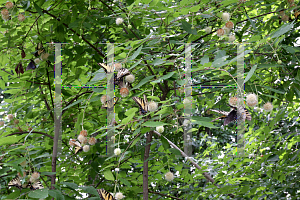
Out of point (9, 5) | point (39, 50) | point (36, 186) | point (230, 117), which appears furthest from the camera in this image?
point (39, 50)

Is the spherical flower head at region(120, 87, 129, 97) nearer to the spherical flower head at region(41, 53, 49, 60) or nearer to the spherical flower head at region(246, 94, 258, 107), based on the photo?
the spherical flower head at region(246, 94, 258, 107)

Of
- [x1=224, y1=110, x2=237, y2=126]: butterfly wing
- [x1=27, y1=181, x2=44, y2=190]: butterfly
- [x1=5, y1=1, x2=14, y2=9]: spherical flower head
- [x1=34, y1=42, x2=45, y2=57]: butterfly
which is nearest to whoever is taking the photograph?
[x1=224, y1=110, x2=237, y2=126]: butterfly wing

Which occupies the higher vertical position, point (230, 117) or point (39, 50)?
point (39, 50)

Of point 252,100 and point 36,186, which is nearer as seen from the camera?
point 252,100

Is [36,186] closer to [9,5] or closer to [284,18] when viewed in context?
[9,5]

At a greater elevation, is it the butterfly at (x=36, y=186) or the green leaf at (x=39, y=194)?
the green leaf at (x=39, y=194)

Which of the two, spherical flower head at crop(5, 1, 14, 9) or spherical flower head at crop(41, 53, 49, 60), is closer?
spherical flower head at crop(5, 1, 14, 9)

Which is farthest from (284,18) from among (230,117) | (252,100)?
(230,117)

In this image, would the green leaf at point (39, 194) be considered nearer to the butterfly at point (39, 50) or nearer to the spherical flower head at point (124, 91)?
the spherical flower head at point (124, 91)

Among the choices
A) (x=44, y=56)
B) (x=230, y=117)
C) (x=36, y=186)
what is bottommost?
(x=36, y=186)

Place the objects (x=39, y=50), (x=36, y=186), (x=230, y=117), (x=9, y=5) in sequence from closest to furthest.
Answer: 1. (x=230, y=117)
2. (x=36, y=186)
3. (x=9, y=5)
4. (x=39, y=50)

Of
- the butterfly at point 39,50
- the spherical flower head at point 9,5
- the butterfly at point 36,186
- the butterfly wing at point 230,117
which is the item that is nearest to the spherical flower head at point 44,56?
the butterfly at point 39,50

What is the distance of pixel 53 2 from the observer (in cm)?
157

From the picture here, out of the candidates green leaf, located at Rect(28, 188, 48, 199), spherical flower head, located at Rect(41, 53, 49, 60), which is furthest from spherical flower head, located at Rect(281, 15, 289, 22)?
green leaf, located at Rect(28, 188, 48, 199)
